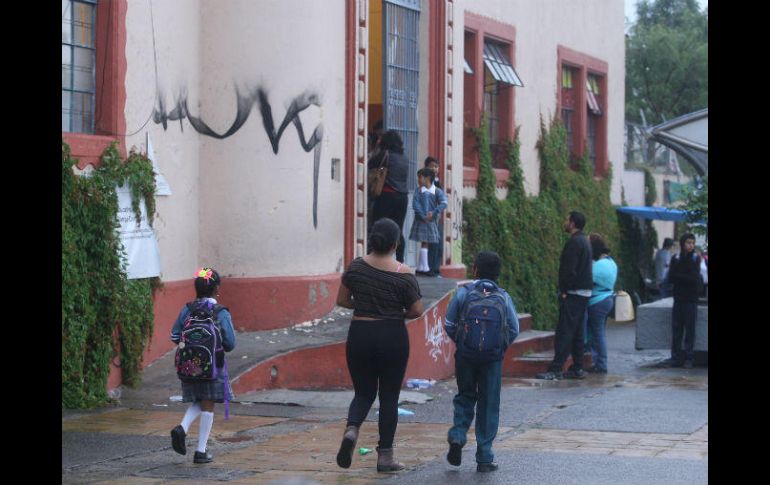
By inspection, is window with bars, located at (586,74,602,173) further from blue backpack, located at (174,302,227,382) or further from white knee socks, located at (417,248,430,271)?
blue backpack, located at (174,302,227,382)

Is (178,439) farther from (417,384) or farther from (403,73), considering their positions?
(403,73)

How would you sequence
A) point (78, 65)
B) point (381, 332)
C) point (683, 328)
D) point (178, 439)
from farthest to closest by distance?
point (683, 328) < point (78, 65) < point (178, 439) < point (381, 332)

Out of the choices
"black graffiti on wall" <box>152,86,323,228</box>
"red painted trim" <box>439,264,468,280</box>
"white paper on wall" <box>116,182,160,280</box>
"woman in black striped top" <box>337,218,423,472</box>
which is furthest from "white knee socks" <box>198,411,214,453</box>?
"red painted trim" <box>439,264,468,280</box>

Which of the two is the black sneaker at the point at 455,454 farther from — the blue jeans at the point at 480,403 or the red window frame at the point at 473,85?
the red window frame at the point at 473,85

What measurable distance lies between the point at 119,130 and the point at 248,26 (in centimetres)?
252

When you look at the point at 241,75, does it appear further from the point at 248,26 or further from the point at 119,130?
the point at 119,130

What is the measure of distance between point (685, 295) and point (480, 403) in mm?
8224

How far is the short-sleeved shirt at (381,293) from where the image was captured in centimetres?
872

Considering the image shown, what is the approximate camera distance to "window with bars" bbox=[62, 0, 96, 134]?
12.2m

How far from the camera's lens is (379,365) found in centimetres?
873

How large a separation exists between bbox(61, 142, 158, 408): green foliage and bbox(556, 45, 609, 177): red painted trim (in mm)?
12823

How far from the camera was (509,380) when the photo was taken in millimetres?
15719

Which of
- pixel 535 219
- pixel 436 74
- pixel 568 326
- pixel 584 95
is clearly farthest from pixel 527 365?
pixel 584 95

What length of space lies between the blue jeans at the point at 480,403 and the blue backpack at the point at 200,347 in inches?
66.1
